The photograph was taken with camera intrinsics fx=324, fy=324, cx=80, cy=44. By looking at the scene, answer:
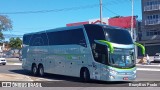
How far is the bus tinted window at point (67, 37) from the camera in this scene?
20.5m

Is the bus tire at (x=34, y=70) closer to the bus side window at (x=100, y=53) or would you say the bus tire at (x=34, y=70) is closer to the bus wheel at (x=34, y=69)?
the bus wheel at (x=34, y=69)

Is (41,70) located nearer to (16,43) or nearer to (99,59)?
(99,59)

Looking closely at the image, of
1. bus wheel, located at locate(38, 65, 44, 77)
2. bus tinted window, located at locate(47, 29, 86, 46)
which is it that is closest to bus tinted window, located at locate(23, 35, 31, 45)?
bus wheel, located at locate(38, 65, 44, 77)

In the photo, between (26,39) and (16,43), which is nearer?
(26,39)

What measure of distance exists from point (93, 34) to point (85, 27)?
3.05 ft

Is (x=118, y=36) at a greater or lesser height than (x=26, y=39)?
lesser

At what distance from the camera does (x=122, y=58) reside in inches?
750

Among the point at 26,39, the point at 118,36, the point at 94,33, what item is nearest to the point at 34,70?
the point at 26,39

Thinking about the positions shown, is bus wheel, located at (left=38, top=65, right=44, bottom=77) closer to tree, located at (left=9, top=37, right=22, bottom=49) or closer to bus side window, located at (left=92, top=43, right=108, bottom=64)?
bus side window, located at (left=92, top=43, right=108, bottom=64)

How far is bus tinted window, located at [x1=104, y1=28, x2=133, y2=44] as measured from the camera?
19.1 metres

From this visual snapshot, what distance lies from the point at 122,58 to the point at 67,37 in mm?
4493

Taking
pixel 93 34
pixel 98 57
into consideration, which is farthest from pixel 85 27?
pixel 98 57

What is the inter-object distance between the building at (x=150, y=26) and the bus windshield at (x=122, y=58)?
4444cm

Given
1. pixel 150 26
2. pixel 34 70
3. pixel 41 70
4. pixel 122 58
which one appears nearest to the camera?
pixel 122 58
